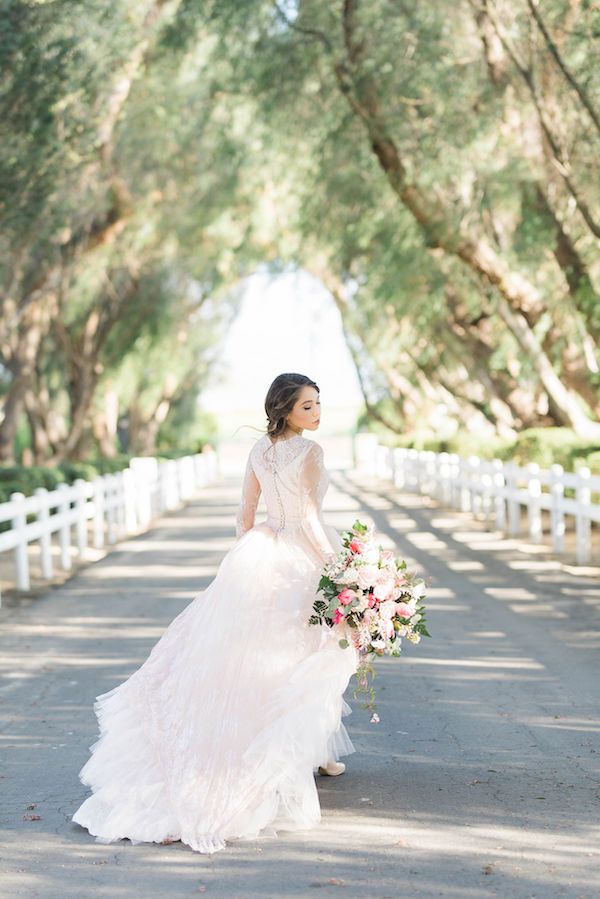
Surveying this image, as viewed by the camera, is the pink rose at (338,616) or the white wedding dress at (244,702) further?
the pink rose at (338,616)

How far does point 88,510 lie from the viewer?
21.5m

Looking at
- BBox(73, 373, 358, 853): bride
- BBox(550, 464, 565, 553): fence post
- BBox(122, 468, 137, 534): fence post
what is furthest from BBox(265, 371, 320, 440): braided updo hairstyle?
BBox(122, 468, 137, 534): fence post

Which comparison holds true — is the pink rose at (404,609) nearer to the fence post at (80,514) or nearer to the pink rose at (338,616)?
the pink rose at (338,616)

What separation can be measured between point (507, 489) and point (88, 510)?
6.56m

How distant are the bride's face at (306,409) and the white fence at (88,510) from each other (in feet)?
29.0

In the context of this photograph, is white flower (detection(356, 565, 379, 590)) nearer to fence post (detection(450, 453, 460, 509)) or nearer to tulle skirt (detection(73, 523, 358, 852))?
tulle skirt (detection(73, 523, 358, 852))

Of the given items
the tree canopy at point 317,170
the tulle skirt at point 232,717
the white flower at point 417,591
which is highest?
the tree canopy at point 317,170

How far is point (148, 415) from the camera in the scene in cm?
5319

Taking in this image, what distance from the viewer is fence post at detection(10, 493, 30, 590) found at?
1598 cm

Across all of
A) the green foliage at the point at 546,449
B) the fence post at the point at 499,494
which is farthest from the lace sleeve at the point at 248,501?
the fence post at the point at 499,494

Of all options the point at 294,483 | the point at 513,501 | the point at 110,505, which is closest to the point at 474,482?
the point at 513,501

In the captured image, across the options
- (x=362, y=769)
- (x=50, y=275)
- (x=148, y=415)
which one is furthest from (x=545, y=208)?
(x=148, y=415)

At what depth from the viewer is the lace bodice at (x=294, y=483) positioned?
6883mm

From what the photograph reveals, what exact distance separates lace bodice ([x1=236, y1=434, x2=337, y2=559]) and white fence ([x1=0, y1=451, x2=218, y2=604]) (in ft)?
28.5
